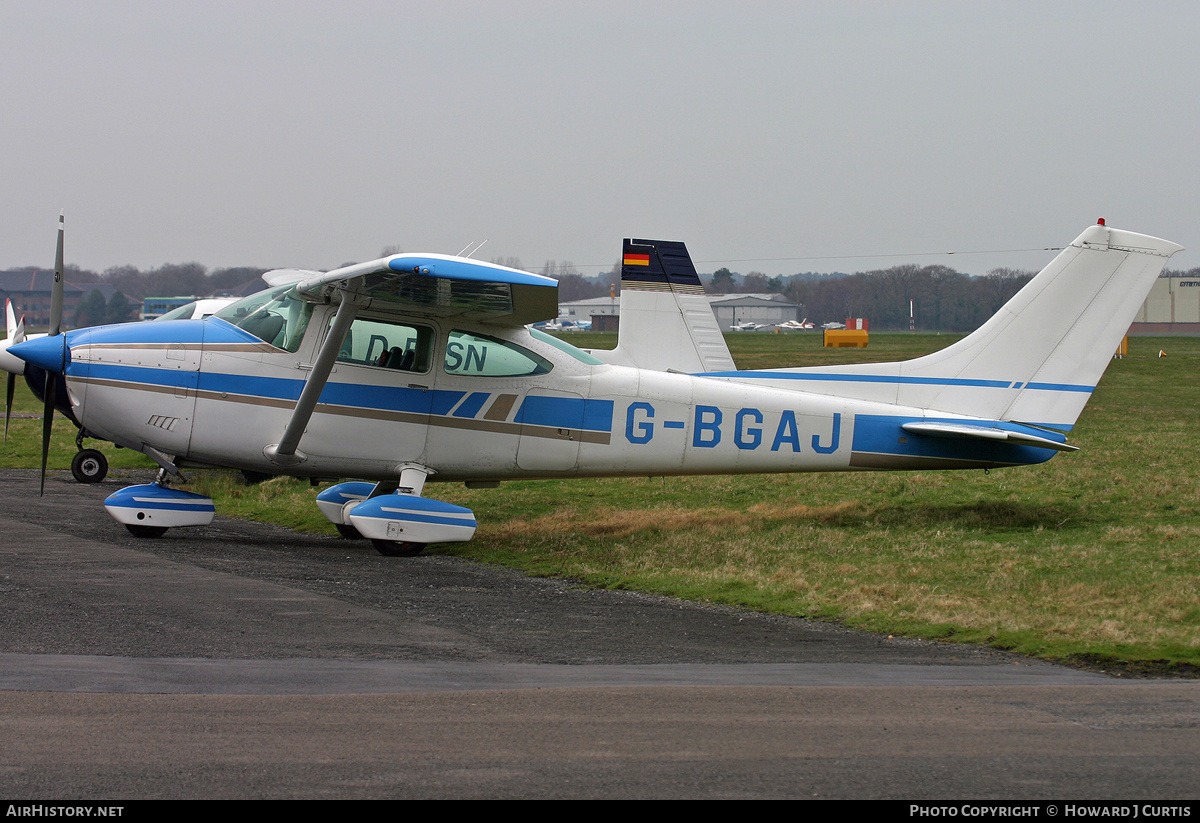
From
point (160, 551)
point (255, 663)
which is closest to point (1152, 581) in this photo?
point (255, 663)


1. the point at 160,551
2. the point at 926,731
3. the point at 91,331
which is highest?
the point at 91,331

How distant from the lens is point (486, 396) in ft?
35.7

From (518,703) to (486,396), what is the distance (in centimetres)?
572

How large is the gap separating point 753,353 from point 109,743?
50.0 metres

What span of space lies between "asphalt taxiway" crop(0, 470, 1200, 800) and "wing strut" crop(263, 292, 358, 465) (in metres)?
1.90

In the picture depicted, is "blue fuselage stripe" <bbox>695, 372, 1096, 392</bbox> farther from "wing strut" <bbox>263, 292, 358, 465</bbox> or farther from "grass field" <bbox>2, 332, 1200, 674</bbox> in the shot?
"wing strut" <bbox>263, 292, 358, 465</bbox>

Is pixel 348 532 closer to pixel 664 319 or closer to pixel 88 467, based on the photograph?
pixel 88 467

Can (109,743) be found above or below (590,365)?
below

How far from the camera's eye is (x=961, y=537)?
1053cm

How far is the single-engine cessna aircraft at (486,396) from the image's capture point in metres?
10.3

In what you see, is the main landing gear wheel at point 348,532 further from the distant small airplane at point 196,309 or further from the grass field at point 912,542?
the distant small airplane at point 196,309

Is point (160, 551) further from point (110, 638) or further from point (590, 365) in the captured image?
point (590, 365)

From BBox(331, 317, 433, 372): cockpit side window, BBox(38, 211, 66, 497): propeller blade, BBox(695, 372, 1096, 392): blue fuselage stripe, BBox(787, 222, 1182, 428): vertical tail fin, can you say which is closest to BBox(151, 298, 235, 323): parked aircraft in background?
BBox(38, 211, 66, 497): propeller blade

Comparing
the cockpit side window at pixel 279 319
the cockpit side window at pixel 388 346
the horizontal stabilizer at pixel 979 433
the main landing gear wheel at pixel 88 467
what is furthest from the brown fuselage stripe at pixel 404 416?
the main landing gear wheel at pixel 88 467
